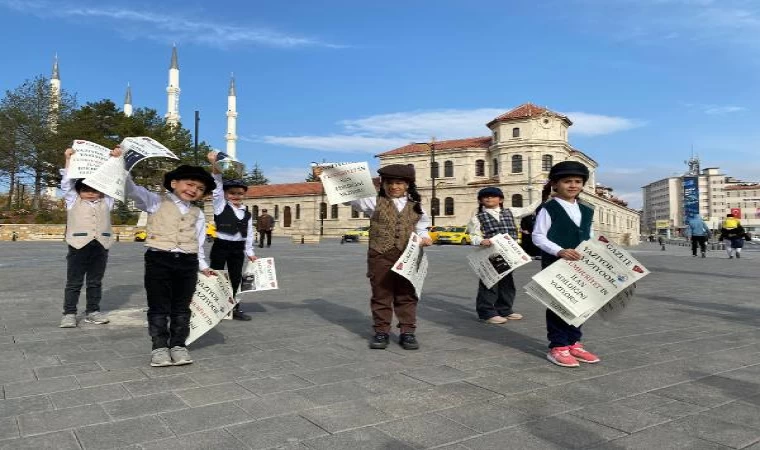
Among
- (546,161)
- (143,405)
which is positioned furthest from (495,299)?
(546,161)

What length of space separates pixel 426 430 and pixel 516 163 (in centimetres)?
5606

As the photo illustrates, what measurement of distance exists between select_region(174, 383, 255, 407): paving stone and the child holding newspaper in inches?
142

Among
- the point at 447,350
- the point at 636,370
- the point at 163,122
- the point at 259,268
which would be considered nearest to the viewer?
the point at 636,370

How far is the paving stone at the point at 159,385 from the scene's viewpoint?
342cm

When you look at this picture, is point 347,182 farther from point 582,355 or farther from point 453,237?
point 453,237

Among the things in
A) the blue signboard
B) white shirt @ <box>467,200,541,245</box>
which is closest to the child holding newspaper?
white shirt @ <box>467,200,541,245</box>

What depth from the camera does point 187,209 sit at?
14.5ft

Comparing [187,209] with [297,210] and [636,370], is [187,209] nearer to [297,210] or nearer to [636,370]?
[636,370]

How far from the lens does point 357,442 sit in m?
2.56

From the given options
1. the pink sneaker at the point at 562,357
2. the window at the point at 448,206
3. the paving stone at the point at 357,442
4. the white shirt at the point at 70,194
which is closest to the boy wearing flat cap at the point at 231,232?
the white shirt at the point at 70,194

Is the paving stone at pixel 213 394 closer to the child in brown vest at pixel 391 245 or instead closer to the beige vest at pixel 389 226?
the child in brown vest at pixel 391 245

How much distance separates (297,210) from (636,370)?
6470 cm

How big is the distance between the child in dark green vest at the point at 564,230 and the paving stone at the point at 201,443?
2.72m

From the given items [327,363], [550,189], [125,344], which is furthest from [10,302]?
[550,189]
